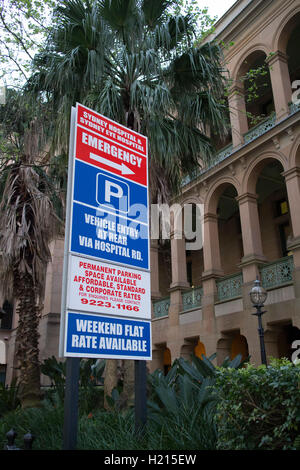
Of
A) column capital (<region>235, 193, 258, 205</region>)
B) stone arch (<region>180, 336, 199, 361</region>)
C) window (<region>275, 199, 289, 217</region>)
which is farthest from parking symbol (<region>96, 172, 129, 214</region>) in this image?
window (<region>275, 199, 289, 217</region>)

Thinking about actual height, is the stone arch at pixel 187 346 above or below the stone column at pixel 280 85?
below

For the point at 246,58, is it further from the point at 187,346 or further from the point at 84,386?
the point at 84,386

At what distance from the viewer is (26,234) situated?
11312 millimetres

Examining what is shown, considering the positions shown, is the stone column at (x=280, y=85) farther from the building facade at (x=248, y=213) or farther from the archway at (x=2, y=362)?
the archway at (x=2, y=362)

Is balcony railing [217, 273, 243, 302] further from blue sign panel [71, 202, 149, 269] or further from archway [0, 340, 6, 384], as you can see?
archway [0, 340, 6, 384]

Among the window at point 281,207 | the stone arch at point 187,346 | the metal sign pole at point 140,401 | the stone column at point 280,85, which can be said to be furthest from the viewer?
the window at point 281,207

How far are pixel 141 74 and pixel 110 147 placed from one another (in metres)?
3.90

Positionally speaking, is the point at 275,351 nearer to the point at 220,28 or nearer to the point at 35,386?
the point at 35,386

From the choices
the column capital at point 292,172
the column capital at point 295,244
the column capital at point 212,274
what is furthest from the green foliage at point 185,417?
the column capital at point 212,274

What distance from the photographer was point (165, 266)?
25.0 metres

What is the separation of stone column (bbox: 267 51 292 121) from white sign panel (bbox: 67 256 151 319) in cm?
1229

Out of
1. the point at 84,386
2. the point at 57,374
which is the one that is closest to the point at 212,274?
the point at 57,374

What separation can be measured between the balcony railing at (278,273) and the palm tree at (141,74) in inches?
244

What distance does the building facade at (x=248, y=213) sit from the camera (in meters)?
14.8
